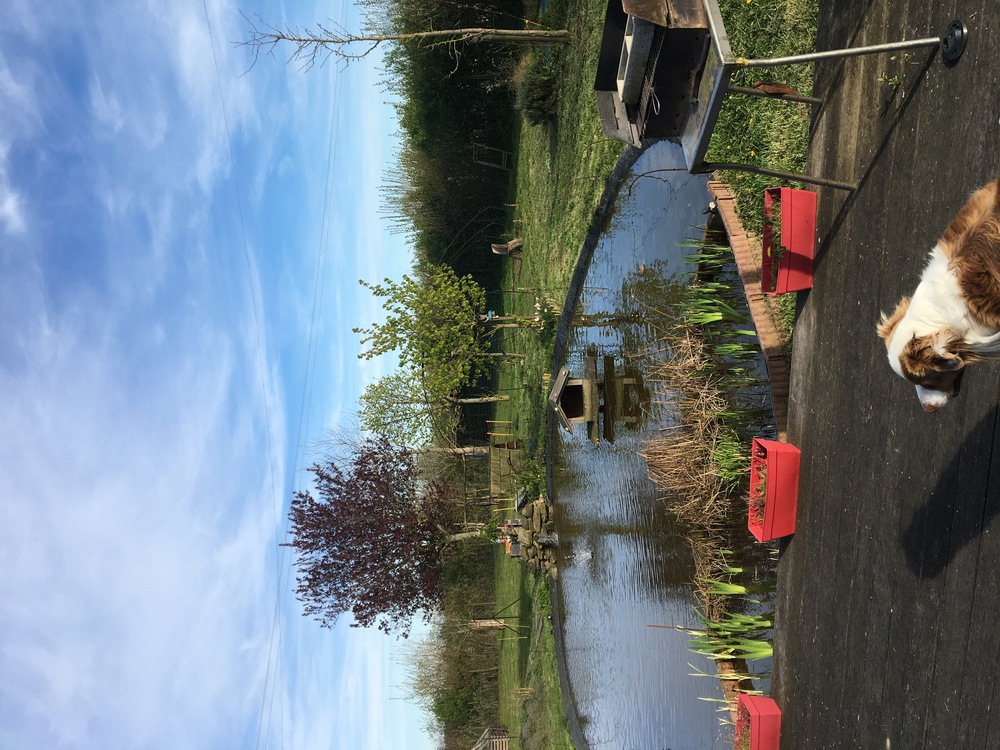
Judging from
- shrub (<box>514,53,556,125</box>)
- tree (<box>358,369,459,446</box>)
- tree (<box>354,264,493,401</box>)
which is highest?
shrub (<box>514,53,556,125</box>)

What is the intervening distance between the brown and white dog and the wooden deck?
24.3 inches

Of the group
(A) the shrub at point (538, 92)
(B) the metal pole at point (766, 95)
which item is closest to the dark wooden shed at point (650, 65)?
(B) the metal pole at point (766, 95)

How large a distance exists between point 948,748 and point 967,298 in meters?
2.04

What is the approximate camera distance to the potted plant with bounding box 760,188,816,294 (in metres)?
4.14

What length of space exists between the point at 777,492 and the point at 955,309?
7.48 ft

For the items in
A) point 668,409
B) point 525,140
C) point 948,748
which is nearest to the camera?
point 948,748

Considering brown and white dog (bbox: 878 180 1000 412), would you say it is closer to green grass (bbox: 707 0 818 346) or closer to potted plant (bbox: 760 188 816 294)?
potted plant (bbox: 760 188 816 294)

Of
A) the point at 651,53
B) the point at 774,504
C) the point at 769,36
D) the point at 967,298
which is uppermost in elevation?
the point at 769,36

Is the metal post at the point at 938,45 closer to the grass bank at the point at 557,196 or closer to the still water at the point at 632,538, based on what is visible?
the grass bank at the point at 557,196

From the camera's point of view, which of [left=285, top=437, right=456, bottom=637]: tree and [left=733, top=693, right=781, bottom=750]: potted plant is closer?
[left=733, top=693, right=781, bottom=750]: potted plant

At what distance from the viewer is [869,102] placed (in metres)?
3.64

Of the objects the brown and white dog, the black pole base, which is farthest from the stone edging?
the brown and white dog

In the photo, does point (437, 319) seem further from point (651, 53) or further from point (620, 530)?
point (651, 53)

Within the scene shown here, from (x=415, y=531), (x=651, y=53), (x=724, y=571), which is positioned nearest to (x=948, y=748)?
(x=724, y=571)
